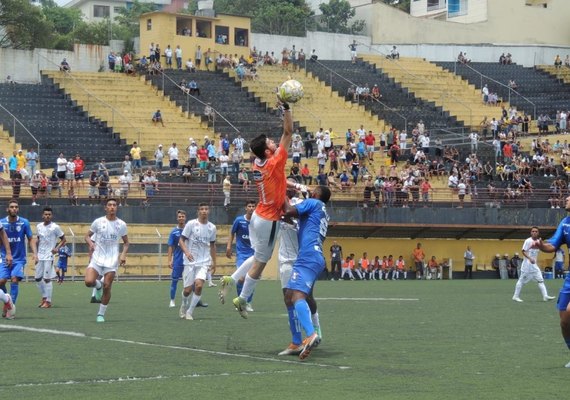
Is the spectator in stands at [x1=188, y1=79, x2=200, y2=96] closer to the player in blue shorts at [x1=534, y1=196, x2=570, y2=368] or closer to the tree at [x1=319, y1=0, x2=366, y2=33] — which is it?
the tree at [x1=319, y1=0, x2=366, y2=33]

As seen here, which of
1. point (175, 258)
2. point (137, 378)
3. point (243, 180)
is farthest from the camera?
point (243, 180)

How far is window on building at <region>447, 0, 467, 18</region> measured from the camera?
87.1 meters

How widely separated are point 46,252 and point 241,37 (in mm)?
45228

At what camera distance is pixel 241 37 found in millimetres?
67938

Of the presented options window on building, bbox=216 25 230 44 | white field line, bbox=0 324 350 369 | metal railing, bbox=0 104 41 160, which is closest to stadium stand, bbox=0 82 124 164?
metal railing, bbox=0 104 41 160

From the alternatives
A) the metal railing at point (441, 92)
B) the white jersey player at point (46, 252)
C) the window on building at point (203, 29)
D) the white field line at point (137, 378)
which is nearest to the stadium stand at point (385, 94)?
the metal railing at point (441, 92)

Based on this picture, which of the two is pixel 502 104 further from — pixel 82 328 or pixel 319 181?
pixel 82 328

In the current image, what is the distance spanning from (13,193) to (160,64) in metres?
21.5

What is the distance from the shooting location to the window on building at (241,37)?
67463 millimetres

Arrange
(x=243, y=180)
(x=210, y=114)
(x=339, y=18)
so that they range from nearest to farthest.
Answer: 1. (x=243, y=180)
2. (x=210, y=114)
3. (x=339, y=18)

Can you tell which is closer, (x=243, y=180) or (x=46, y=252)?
(x=46, y=252)

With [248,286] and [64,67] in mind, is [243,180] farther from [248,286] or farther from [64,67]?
[248,286]

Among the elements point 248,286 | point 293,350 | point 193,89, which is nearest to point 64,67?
point 193,89

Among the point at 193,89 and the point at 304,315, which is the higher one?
the point at 193,89
